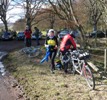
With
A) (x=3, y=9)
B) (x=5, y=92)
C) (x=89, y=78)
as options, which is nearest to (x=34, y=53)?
(x=5, y=92)

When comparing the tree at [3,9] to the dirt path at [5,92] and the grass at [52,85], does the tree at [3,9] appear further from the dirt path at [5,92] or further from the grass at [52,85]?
the dirt path at [5,92]

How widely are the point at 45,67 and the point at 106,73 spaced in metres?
3.39

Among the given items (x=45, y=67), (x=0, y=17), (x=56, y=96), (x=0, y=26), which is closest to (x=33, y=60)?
(x=45, y=67)

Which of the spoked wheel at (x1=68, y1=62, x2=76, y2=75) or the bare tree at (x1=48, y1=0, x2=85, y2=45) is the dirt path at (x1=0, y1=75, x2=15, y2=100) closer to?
the spoked wheel at (x1=68, y1=62, x2=76, y2=75)

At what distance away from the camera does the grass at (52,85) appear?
8.28 metres

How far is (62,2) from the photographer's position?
17.7 meters

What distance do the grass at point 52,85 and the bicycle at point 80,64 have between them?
0.82ft

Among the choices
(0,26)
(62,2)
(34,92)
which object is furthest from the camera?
(0,26)

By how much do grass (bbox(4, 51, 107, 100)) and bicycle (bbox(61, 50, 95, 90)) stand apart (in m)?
0.25

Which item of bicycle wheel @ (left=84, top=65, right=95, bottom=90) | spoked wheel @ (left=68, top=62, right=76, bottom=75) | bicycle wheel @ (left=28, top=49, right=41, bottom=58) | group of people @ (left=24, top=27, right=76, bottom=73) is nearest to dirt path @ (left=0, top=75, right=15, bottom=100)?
group of people @ (left=24, top=27, right=76, bottom=73)

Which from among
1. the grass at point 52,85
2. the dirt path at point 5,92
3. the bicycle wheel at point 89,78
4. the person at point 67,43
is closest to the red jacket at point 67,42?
the person at point 67,43

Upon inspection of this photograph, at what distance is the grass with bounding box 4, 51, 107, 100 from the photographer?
8.28 meters

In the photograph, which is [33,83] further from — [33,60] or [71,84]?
[33,60]

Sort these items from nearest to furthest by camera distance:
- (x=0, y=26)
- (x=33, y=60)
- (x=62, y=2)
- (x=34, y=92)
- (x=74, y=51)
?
(x=34, y=92), (x=74, y=51), (x=33, y=60), (x=62, y=2), (x=0, y=26)
